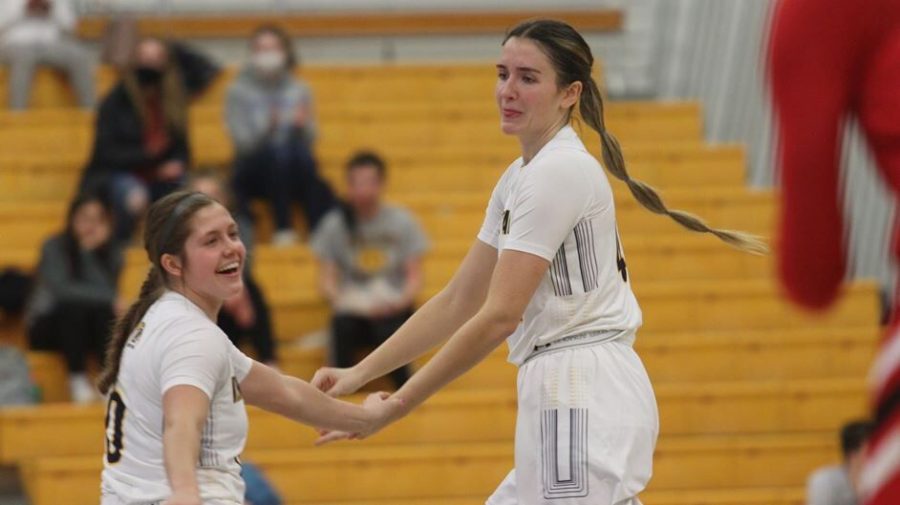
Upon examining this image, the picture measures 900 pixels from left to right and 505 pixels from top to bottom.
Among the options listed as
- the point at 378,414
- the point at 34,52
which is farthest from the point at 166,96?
the point at 378,414

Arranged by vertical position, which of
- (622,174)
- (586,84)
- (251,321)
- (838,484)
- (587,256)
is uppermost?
(586,84)

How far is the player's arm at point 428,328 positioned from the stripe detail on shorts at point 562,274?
0.45 m

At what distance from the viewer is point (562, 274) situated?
12.1 feet

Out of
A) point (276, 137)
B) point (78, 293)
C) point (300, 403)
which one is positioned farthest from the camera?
point (276, 137)

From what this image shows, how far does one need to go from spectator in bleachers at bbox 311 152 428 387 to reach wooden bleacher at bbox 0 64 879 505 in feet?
1.01

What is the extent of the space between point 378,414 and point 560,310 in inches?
25.4

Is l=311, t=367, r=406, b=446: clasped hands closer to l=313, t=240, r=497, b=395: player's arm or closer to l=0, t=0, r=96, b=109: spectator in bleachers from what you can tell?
l=313, t=240, r=497, b=395: player's arm

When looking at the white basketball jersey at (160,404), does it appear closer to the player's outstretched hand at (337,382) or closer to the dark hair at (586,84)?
the player's outstretched hand at (337,382)

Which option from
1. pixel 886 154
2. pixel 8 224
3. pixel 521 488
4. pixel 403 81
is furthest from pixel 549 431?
pixel 403 81

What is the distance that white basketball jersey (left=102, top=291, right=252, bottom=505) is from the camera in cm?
355

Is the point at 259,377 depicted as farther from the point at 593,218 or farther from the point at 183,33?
the point at 183,33

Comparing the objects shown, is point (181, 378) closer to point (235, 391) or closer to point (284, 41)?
point (235, 391)

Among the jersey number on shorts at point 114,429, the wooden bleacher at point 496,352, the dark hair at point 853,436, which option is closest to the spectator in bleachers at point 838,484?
the dark hair at point 853,436

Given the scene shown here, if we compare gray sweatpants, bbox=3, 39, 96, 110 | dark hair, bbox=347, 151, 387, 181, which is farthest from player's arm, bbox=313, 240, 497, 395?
gray sweatpants, bbox=3, 39, 96, 110
